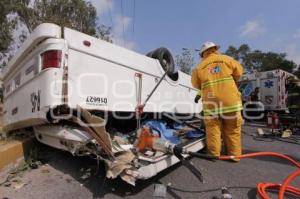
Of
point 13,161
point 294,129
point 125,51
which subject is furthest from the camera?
point 294,129

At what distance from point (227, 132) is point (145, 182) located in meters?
1.47

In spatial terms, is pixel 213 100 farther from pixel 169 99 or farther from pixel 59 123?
pixel 59 123

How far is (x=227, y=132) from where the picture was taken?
163 inches

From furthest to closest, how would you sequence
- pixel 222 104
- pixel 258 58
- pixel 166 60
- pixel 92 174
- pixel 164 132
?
pixel 258 58 < pixel 166 60 < pixel 164 132 < pixel 222 104 < pixel 92 174

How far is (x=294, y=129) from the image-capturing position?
7.79m

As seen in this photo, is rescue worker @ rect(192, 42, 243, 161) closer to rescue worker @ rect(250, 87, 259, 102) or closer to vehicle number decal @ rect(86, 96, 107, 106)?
vehicle number decal @ rect(86, 96, 107, 106)

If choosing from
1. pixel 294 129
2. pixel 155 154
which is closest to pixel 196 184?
pixel 155 154

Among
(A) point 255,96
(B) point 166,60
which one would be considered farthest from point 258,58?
(B) point 166,60

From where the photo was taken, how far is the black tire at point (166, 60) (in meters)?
4.86

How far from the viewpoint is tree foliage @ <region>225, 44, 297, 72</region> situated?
42.8 meters

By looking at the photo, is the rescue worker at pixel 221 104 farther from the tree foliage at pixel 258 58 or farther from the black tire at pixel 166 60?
the tree foliage at pixel 258 58

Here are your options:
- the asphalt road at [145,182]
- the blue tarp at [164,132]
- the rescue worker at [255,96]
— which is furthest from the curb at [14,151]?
the rescue worker at [255,96]

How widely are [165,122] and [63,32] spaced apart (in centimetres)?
225

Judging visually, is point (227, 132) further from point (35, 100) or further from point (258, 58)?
point (258, 58)
